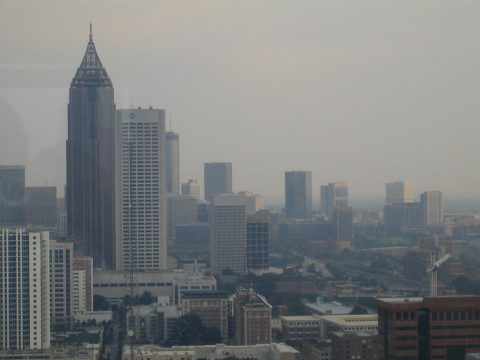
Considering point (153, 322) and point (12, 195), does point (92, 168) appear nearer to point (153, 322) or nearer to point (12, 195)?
point (12, 195)

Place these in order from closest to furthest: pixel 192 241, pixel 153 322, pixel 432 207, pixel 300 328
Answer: pixel 300 328 → pixel 153 322 → pixel 432 207 → pixel 192 241

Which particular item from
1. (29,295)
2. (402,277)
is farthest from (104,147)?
(29,295)

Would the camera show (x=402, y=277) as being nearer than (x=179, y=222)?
Yes

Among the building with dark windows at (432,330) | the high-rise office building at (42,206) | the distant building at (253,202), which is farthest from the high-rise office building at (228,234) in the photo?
the building with dark windows at (432,330)

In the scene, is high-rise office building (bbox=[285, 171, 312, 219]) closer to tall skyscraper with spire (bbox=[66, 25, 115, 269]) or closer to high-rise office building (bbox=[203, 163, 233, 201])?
high-rise office building (bbox=[203, 163, 233, 201])

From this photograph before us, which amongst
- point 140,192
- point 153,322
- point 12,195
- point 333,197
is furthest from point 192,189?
point 153,322

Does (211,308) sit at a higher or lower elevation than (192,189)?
lower

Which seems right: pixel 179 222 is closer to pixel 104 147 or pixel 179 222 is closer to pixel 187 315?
pixel 104 147

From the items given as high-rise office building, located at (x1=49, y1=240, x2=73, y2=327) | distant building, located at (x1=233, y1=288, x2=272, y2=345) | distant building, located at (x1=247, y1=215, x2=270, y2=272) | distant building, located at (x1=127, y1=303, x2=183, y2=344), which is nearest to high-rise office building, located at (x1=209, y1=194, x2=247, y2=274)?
distant building, located at (x1=247, y1=215, x2=270, y2=272)
